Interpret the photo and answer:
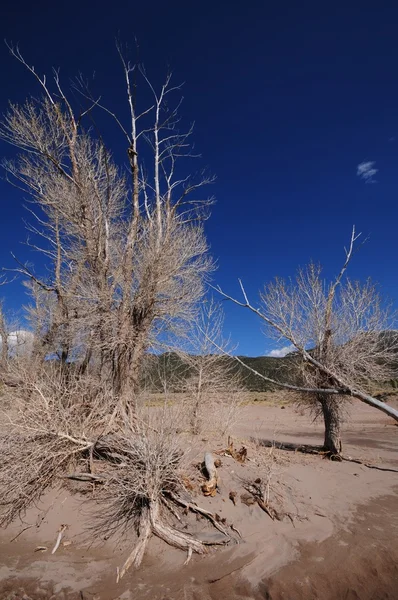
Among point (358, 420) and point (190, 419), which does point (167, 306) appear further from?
point (358, 420)

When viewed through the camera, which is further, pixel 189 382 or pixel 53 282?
pixel 189 382

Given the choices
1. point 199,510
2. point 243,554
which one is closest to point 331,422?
point 199,510

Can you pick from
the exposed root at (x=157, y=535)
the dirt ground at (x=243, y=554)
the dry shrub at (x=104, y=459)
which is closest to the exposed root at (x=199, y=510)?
the dry shrub at (x=104, y=459)

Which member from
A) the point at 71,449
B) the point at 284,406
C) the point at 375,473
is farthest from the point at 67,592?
the point at 284,406

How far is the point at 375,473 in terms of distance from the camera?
31.5ft

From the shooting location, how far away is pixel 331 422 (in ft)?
38.8

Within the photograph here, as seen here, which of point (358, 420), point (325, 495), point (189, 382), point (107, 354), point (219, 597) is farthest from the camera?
point (358, 420)

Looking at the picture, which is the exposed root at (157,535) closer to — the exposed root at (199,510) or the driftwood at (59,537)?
the exposed root at (199,510)

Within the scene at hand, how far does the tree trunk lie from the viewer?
1155 centimetres

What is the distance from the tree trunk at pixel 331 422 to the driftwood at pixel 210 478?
19.5ft

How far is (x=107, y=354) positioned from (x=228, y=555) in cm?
549

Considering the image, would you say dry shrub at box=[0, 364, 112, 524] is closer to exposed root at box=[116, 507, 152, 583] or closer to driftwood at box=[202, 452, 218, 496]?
exposed root at box=[116, 507, 152, 583]

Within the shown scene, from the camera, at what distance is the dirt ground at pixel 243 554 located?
4.55m

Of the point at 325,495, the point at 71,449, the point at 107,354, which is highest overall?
the point at 107,354
